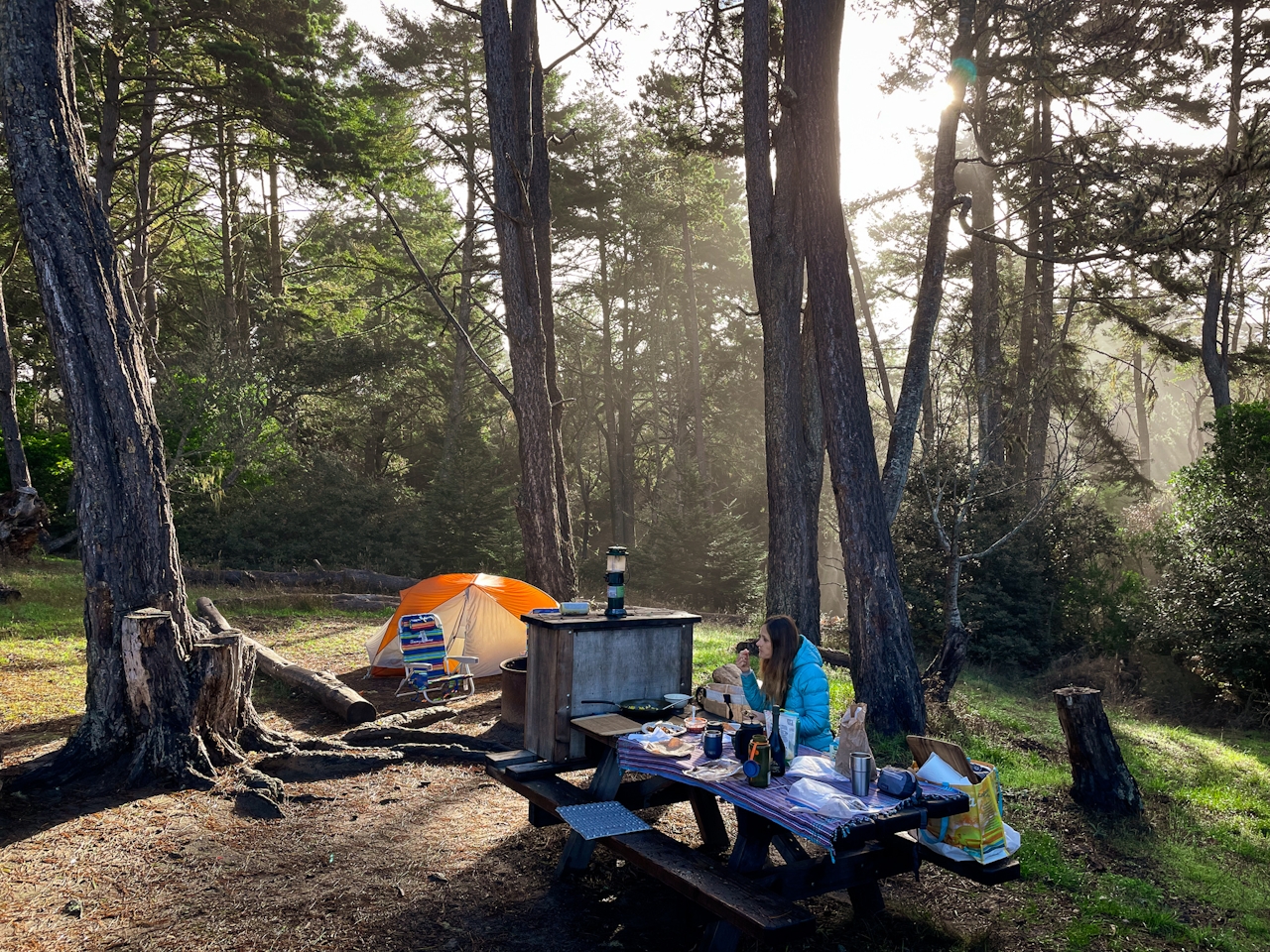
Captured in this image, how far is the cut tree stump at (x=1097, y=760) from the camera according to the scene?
5.86 metres

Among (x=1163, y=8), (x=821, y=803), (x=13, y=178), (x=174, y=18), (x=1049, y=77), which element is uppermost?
(x=174, y=18)

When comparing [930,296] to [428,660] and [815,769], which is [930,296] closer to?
[428,660]

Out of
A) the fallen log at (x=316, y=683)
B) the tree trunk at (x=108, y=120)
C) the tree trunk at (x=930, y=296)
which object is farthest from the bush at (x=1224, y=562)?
the tree trunk at (x=108, y=120)

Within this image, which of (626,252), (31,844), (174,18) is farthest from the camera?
(626,252)

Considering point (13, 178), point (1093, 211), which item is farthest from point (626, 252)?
point (13, 178)

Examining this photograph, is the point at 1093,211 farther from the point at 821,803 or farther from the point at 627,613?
the point at 821,803

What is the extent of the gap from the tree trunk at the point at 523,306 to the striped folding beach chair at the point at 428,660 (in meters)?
1.78

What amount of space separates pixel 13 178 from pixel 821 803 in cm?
679

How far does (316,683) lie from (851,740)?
6.28 metres

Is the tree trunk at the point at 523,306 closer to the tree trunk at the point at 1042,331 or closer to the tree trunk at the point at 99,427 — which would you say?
the tree trunk at the point at 99,427

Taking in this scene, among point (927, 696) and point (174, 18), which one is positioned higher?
point (174, 18)

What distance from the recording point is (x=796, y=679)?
4.64 m

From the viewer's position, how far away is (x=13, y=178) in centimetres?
594

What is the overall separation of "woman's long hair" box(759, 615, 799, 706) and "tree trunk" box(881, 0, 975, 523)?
580cm
